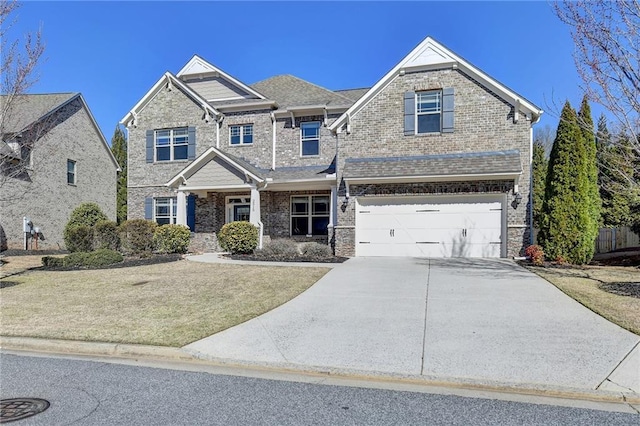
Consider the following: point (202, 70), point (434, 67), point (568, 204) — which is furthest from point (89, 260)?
point (568, 204)

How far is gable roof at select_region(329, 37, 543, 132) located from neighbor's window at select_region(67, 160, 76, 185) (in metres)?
16.0

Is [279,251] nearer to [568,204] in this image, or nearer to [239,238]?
[239,238]

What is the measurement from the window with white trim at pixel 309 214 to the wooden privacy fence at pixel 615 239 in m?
13.0

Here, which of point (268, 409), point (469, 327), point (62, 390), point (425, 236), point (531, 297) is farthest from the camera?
point (425, 236)

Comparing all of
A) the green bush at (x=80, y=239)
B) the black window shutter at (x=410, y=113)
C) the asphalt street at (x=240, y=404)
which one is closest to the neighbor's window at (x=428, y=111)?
the black window shutter at (x=410, y=113)

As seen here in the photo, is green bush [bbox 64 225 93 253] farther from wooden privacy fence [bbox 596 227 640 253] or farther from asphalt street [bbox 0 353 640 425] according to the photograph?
wooden privacy fence [bbox 596 227 640 253]

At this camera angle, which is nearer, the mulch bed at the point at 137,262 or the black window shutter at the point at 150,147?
the mulch bed at the point at 137,262

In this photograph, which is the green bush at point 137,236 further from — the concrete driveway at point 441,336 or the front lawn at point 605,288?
the front lawn at point 605,288

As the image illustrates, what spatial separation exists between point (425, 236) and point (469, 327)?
8.70 metres

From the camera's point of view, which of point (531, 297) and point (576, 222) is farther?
point (576, 222)

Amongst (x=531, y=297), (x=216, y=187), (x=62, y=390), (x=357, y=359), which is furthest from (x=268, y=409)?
(x=216, y=187)

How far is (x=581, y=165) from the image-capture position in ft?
41.8

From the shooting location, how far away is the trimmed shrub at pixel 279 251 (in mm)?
14570

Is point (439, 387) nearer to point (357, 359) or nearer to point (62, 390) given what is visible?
point (357, 359)
